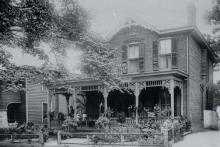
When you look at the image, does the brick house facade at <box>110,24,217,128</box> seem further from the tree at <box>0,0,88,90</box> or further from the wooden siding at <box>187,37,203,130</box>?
the tree at <box>0,0,88,90</box>

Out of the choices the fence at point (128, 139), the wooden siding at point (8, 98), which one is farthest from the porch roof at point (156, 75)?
the wooden siding at point (8, 98)

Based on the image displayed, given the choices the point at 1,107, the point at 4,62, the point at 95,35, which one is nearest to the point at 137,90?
the point at 95,35

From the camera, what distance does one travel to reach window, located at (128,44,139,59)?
21906 mm

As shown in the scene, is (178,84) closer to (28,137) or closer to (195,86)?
(195,86)

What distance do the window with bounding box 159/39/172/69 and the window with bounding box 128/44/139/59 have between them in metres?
2.01

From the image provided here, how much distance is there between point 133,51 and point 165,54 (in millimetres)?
2747

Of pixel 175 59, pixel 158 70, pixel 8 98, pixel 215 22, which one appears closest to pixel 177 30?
pixel 175 59

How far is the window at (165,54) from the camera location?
20.3 meters

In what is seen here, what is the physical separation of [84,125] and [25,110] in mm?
9916

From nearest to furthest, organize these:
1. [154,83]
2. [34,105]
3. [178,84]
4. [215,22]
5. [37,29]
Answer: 1. [37,29]
2. [154,83]
3. [178,84]
4. [215,22]
5. [34,105]

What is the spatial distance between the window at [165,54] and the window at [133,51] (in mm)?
2008

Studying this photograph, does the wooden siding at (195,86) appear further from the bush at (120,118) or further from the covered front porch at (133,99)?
the bush at (120,118)

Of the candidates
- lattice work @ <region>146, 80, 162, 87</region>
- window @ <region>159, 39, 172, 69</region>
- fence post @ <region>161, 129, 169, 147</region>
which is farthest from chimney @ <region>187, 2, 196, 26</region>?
fence post @ <region>161, 129, 169, 147</region>

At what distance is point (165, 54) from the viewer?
801 inches
